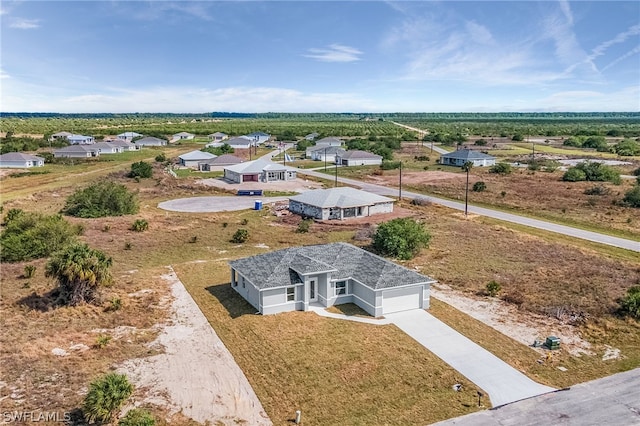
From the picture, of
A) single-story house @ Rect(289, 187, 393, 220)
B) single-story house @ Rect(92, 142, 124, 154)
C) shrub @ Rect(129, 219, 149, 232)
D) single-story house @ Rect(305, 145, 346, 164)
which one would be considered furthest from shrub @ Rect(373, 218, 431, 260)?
single-story house @ Rect(92, 142, 124, 154)

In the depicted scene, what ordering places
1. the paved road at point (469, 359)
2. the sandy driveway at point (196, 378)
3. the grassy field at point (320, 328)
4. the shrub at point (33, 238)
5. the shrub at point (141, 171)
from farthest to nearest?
the shrub at point (141, 171), the shrub at point (33, 238), the paved road at point (469, 359), the grassy field at point (320, 328), the sandy driveway at point (196, 378)

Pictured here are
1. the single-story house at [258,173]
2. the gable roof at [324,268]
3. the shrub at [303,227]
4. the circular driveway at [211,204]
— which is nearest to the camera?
the gable roof at [324,268]

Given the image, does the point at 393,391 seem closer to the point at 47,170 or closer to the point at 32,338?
the point at 32,338

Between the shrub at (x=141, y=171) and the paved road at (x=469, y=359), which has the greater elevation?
the shrub at (x=141, y=171)

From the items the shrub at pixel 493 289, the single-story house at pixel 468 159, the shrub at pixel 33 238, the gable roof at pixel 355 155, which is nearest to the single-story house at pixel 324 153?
the gable roof at pixel 355 155

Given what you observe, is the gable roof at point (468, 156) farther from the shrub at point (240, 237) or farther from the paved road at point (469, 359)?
the paved road at point (469, 359)

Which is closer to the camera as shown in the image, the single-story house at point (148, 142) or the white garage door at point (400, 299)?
the white garage door at point (400, 299)

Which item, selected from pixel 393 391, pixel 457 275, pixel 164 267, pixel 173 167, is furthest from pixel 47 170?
pixel 393 391
